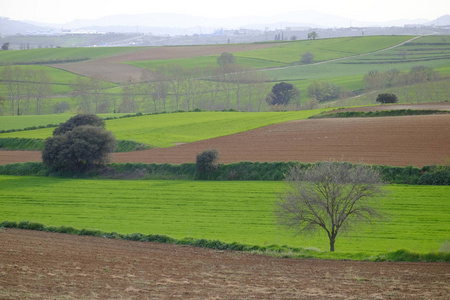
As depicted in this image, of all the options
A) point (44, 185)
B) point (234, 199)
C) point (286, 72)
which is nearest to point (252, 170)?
point (234, 199)

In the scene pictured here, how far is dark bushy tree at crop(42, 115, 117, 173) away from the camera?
54.2 meters

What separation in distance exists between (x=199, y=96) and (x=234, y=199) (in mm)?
77955

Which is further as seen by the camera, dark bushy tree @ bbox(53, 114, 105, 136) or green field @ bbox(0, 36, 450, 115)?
green field @ bbox(0, 36, 450, 115)

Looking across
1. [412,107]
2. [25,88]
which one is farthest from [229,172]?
[25,88]

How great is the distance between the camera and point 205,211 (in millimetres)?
39438

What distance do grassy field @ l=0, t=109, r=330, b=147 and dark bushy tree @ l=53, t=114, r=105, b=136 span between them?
4344mm

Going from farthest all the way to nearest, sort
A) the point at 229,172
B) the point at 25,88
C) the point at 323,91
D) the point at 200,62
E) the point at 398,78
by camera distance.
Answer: the point at 200,62
the point at 25,88
the point at 323,91
the point at 398,78
the point at 229,172

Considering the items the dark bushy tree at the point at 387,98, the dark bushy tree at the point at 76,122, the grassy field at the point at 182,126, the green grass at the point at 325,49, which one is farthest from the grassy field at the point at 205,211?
the green grass at the point at 325,49

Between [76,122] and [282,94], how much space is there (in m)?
55.1

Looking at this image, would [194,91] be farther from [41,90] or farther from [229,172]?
[229,172]

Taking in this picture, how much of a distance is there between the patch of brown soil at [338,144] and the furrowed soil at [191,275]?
76.2 feet

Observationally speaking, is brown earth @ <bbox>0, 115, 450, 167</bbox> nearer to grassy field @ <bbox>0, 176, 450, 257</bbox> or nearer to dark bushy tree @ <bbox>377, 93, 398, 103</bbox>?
grassy field @ <bbox>0, 176, 450, 257</bbox>

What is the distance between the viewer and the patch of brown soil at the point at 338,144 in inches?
1982

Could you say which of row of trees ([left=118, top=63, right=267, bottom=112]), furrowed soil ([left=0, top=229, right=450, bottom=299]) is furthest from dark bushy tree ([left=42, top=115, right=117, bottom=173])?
row of trees ([left=118, top=63, right=267, bottom=112])
